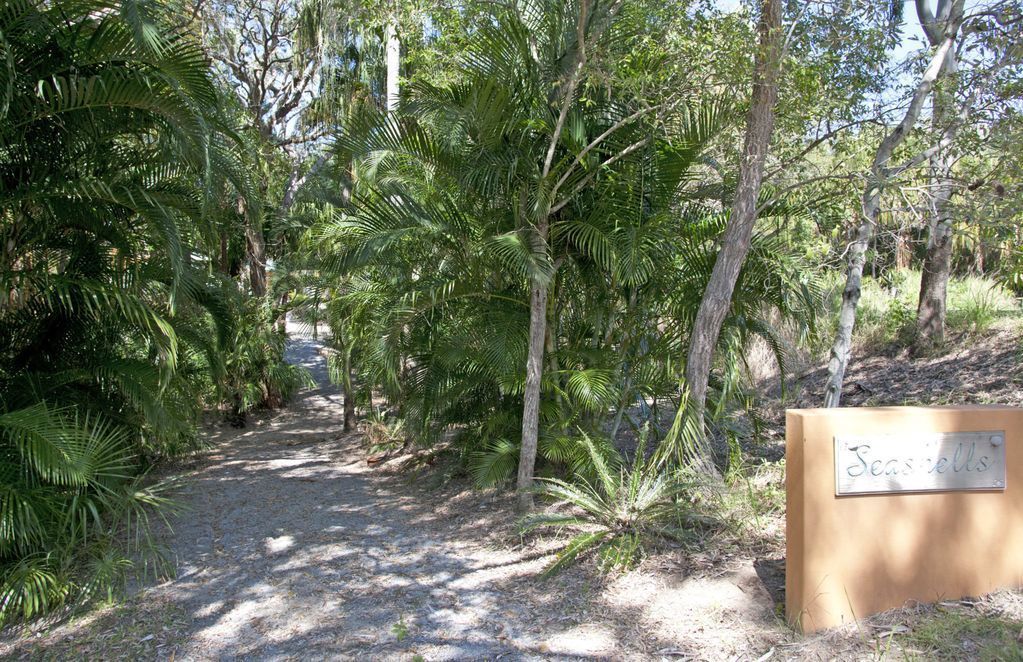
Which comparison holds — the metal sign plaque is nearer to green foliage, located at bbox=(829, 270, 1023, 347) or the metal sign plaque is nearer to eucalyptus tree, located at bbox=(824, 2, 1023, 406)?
eucalyptus tree, located at bbox=(824, 2, 1023, 406)

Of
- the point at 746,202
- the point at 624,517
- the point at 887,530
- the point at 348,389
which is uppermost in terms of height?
the point at 746,202

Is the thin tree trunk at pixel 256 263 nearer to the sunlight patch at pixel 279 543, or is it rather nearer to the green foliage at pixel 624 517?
the sunlight patch at pixel 279 543

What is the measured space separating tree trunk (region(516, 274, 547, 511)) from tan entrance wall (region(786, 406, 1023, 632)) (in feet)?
9.35

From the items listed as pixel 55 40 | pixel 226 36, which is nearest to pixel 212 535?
pixel 55 40

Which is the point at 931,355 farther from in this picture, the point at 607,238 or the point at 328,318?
the point at 328,318

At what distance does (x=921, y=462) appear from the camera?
4023 mm

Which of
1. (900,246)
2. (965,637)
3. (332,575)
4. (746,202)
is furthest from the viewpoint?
(900,246)

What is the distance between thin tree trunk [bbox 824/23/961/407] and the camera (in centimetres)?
582

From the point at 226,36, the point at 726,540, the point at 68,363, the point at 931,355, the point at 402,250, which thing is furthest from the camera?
the point at 226,36

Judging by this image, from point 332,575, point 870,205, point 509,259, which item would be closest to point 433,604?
point 332,575

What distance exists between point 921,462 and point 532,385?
332cm

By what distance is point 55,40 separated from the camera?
5535mm

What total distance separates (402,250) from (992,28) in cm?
571

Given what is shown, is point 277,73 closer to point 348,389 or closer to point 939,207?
point 348,389
